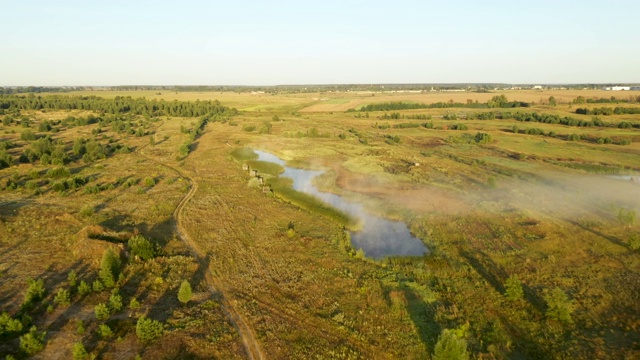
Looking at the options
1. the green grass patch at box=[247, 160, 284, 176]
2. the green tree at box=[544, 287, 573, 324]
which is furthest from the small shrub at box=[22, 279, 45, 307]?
the green grass patch at box=[247, 160, 284, 176]

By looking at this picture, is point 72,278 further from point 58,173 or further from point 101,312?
point 58,173

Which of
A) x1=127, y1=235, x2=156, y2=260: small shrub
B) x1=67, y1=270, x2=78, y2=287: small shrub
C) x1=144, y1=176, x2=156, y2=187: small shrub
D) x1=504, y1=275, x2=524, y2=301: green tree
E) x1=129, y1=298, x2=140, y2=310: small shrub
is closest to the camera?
x1=129, y1=298, x2=140, y2=310: small shrub

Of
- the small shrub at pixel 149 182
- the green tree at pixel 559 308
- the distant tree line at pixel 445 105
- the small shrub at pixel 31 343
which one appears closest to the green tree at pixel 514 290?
the green tree at pixel 559 308

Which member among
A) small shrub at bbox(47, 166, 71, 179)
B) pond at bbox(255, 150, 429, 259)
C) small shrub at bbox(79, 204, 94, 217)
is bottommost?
pond at bbox(255, 150, 429, 259)

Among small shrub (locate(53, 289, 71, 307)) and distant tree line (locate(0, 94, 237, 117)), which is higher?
distant tree line (locate(0, 94, 237, 117))

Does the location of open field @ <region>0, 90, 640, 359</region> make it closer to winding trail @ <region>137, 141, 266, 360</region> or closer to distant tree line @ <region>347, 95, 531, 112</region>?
winding trail @ <region>137, 141, 266, 360</region>

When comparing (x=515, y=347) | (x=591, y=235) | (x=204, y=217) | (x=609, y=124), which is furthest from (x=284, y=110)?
(x=515, y=347)

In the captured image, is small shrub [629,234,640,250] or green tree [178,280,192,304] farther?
small shrub [629,234,640,250]
